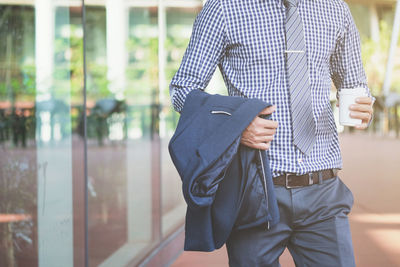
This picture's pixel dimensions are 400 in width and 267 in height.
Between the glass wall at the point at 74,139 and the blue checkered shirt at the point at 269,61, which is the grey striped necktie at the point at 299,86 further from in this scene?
the glass wall at the point at 74,139

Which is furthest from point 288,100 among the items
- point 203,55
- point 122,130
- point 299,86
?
point 122,130

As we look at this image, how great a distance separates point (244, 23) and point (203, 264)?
2.76 metres

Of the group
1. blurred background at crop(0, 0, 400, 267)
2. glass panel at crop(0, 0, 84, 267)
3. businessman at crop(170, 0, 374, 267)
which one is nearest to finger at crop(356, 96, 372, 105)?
businessman at crop(170, 0, 374, 267)

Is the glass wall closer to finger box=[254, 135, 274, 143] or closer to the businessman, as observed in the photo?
the businessman

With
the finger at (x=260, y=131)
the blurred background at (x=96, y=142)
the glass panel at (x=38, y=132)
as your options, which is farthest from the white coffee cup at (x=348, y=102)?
the glass panel at (x=38, y=132)

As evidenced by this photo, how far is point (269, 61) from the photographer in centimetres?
166

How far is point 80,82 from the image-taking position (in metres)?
2.75

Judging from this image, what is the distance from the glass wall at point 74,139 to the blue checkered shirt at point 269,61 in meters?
0.94

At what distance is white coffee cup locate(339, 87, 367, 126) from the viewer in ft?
5.39

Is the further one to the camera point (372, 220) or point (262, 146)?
point (372, 220)

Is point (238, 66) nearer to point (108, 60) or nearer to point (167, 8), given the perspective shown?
point (108, 60)

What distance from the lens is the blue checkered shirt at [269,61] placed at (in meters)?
1.65

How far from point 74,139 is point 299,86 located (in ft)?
4.53

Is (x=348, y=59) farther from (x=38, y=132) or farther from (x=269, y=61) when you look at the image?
(x=38, y=132)
